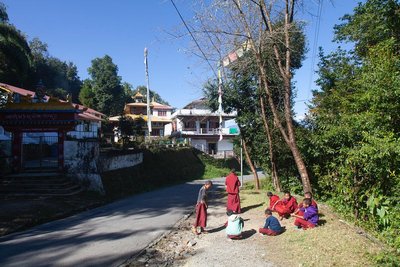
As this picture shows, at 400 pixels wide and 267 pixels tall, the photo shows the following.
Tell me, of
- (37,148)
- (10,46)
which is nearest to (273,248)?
(10,46)

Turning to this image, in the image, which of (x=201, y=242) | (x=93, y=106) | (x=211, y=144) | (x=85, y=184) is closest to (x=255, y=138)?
(x=85, y=184)

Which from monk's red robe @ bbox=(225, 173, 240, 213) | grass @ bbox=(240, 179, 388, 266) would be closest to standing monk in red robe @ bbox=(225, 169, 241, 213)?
monk's red robe @ bbox=(225, 173, 240, 213)

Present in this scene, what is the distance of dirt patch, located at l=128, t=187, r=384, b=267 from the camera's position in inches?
272

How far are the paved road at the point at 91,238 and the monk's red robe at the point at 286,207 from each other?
10.7 ft

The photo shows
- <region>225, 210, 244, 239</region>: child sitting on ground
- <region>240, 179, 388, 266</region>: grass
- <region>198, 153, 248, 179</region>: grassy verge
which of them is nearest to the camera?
<region>240, 179, 388, 266</region>: grass

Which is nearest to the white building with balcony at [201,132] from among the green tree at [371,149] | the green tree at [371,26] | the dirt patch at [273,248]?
the green tree at [371,26]

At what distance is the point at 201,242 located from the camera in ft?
29.9

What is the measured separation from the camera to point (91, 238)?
959 centimetres

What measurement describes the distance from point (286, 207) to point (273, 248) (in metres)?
2.87

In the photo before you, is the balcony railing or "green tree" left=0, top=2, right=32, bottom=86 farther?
the balcony railing

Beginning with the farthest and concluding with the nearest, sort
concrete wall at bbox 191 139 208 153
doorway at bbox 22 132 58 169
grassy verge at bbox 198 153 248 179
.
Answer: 1. concrete wall at bbox 191 139 208 153
2. grassy verge at bbox 198 153 248 179
3. doorway at bbox 22 132 58 169

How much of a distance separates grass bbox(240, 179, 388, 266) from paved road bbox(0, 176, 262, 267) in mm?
3185

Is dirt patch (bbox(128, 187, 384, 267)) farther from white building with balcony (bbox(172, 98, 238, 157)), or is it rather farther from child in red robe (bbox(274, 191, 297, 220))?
white building with balcony (bbox(172, 98, 238, 157))

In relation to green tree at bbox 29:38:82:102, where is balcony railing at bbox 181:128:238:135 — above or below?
below
